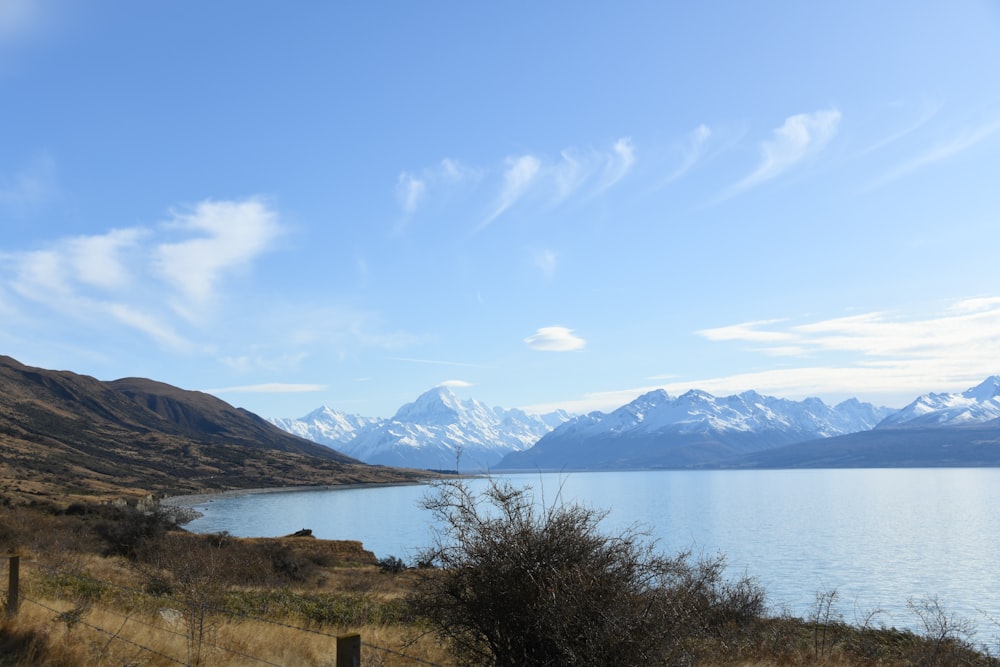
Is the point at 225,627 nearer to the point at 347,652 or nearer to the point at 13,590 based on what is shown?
the point at 13,590

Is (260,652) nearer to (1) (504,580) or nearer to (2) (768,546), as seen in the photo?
(1) (504,580)

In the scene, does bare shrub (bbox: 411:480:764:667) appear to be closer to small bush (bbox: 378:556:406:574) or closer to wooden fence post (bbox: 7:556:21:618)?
wooden fence post (bbox: 7:556:21:618)

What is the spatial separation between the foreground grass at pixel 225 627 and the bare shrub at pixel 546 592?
38.4 inches

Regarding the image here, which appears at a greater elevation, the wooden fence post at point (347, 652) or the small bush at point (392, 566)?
the wooden fence post at point (347, 652)

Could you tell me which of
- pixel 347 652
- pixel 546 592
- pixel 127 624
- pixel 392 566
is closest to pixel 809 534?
pixel 392 566

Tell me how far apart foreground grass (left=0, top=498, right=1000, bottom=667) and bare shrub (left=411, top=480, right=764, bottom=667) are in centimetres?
98

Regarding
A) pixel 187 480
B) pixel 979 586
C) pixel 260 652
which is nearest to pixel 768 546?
pixel 979 586

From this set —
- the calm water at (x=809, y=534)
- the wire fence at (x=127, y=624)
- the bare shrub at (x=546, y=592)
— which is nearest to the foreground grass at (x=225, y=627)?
the wire fence at (x=127, y=624)

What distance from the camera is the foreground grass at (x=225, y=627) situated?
34.3ft

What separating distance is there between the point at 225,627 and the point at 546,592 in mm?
7409

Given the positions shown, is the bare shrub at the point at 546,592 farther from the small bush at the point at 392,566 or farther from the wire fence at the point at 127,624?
the small bush at the point at 392,566

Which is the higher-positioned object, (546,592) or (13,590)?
(546,592)

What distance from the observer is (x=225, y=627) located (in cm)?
1262

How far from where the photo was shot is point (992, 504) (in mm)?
131875
